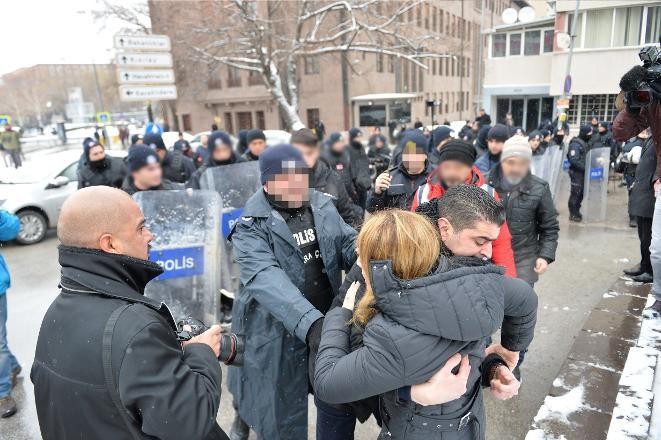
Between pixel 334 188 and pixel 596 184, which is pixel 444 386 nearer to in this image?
pixel 334 188

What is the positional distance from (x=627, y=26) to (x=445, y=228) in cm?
2215

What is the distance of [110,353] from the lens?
1243 mm

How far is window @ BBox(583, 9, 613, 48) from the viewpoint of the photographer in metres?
19.8

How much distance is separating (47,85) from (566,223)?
7184 cm

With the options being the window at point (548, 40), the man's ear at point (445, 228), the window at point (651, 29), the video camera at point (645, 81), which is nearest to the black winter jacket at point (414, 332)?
the man's ear at point (445, 228)

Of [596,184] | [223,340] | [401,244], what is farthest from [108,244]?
[596,184]

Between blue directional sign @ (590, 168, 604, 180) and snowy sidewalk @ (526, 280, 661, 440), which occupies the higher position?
blue directional sign @ (590, 168, 604, 180)

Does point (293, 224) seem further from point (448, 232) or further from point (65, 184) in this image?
point (65, 184)

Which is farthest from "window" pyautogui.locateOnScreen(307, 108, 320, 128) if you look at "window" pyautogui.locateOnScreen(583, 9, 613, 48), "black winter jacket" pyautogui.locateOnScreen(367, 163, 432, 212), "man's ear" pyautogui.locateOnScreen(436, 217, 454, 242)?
"man's ear" pyautogui.locateOnScreen(436, 217, 454, 242)

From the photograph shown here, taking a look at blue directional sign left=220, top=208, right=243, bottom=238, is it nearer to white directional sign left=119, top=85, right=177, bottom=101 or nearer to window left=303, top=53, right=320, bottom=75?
white directional sign left=119, top=85, right=177, bottom=101

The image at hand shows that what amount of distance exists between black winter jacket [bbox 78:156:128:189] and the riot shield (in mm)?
1736

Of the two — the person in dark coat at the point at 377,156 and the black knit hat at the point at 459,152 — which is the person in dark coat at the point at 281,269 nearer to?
the black knit hat at the point at 459,152

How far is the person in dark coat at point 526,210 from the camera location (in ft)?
10.5

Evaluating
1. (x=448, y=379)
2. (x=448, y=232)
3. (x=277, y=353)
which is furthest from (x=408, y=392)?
(x=277, y=353)
